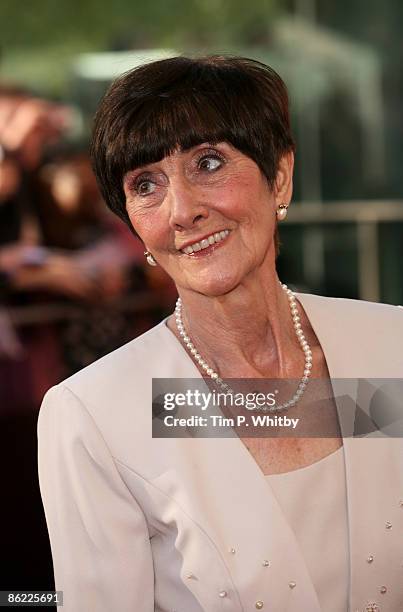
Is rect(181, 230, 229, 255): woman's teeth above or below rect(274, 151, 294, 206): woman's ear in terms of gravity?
below

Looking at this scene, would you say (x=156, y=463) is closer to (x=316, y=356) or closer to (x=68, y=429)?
(x=68, y=429)

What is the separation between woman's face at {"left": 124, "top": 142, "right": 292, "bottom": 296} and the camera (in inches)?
55.5

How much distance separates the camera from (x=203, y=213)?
4.64 feet

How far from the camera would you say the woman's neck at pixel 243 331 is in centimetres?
149

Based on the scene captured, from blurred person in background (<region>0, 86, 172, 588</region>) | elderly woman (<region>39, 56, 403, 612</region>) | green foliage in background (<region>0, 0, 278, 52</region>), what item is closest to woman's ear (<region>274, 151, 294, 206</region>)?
elderly woman (<region>39, 56, 403, 612</region>)

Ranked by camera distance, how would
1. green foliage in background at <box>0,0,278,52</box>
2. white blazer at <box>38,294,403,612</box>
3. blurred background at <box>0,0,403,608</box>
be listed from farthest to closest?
green foliage in background at <box>0,0,278,52</box> < blurred background at <box>0,0,403,608</box> < white blazer at <box>38,294,403,612</box>

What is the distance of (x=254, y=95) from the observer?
4.68 feet

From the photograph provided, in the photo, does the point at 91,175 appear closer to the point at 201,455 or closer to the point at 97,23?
the point at 97,23

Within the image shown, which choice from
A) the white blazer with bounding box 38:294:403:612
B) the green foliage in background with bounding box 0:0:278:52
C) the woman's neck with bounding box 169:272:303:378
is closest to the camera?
the white blazer with bounding box 38:294:403:612

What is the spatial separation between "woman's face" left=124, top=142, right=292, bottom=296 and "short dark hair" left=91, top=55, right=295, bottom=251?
0.02 metres

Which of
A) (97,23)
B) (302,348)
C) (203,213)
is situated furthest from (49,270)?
(203,213)

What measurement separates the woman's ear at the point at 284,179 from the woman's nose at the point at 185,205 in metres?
0.14

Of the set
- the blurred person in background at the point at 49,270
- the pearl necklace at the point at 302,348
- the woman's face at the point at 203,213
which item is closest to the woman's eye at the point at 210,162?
the woman's face at the point at 203,213

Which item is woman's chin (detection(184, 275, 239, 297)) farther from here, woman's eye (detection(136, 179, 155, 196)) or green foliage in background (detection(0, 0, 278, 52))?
green foliage in background (detection(0, 0, 278, 52))
